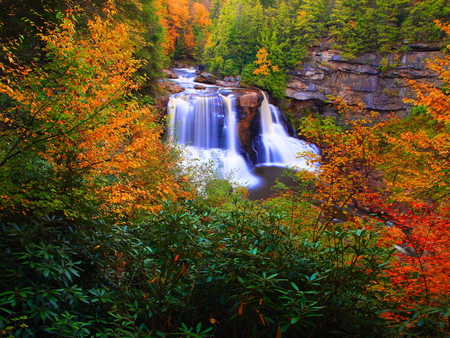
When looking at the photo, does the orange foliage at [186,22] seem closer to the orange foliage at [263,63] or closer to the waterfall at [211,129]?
the orange foliage at [263,63]

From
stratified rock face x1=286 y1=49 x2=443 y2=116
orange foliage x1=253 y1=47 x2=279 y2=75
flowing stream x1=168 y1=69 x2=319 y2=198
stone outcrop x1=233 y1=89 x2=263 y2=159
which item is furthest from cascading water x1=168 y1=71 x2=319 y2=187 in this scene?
stratified rock face x1=286 y1=49 x2=443 y2=116

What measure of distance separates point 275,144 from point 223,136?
450 cm

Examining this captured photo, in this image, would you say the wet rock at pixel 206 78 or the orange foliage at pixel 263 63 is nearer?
the orange foliage at pixel 263 63

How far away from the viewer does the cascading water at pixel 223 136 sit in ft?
→ 54.8

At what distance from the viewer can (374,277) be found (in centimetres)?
230

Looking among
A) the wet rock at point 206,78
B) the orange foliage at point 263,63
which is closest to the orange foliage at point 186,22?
the wet rock at point 206,78

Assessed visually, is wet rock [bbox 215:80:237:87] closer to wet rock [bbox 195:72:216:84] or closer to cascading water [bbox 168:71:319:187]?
wet rock [bbox 195:72:216:84]

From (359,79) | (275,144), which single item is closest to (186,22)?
(359,79)

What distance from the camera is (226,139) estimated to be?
60.8ft

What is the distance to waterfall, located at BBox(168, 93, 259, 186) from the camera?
657 inches

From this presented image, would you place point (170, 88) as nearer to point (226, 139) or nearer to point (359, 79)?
point (226, 139)

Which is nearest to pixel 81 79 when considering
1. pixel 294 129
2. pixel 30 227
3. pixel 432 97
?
pixel 30 227

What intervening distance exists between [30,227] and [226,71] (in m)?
26.5

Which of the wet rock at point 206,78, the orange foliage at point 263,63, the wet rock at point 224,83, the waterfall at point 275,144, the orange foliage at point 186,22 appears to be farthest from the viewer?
the orange foliage at point 186,22
